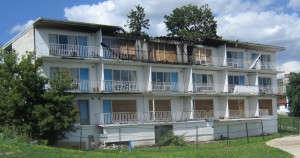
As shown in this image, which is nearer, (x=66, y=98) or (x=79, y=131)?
(x=66, y=98)

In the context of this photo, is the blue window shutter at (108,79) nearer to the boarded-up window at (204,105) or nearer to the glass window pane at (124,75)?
the glass window pane at (124,75)

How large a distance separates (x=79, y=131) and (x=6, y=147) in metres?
14.9

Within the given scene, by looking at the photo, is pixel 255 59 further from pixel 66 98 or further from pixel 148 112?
pixel 66 98

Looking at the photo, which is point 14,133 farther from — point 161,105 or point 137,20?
point 137,20

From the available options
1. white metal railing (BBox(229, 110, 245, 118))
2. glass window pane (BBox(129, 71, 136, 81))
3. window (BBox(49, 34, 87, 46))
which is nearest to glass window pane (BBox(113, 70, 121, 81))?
glass window pane (BBox(129, 71, 136, 81))

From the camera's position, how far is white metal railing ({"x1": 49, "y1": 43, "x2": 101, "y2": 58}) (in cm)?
3331

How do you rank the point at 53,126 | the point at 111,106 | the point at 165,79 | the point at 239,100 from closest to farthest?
the point at 53,126
the point at 111,106
the point at 165,79
the point at 239,100

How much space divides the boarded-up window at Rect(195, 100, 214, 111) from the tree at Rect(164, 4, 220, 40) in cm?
1657

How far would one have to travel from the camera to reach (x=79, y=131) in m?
33.1

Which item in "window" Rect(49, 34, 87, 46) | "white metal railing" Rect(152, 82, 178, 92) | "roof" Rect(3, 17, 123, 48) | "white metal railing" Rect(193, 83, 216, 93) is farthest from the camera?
"white metal railing" Rect(193, 83, 216, 93)

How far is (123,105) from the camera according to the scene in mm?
37219

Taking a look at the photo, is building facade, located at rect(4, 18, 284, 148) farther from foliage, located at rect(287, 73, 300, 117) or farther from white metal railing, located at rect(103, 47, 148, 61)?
foliage, located at rect(287, 73, 300, 117)

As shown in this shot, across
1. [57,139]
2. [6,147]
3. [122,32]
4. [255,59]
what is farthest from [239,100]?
[6,147]

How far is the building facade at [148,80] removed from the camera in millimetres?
33938
